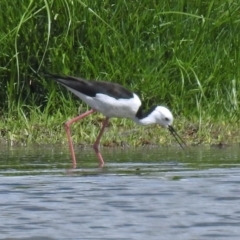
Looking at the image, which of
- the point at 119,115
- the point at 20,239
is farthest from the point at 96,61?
the point at 20,239

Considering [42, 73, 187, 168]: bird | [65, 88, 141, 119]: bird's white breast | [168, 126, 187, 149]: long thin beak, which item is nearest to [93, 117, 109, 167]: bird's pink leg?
[42, 73, 187, 168]: bird

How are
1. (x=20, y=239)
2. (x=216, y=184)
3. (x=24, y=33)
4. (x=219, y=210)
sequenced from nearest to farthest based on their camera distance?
(x=20, y=239) → (x=219, y=210) → (x=216, y=184) → (x=24, y=33)

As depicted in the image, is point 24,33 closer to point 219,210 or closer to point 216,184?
point 216,184

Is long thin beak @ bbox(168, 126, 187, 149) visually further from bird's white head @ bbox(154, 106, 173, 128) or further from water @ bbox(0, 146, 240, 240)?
water @ bbox(0, 146, 240, 240)

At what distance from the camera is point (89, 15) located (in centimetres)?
1272

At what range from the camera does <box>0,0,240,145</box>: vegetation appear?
1249cm

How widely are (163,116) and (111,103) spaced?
64 centimetres

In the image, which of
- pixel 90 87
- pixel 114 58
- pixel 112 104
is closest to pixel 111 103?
pixel 112 104

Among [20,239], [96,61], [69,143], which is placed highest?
[96,61]

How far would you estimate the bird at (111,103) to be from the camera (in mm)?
11172

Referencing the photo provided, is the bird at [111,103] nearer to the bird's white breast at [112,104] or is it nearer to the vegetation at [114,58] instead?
the bird's white breast at [112,104]

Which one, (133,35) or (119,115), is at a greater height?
(133,35)

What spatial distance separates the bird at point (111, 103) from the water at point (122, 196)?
2.14ft

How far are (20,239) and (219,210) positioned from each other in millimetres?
1503
